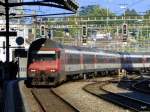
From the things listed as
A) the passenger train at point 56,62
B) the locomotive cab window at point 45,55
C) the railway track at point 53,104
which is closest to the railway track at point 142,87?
the passenger train at point 56,62

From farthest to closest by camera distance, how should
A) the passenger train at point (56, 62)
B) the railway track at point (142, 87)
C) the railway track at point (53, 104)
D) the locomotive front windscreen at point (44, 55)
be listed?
1. the locomotive front windscreen at point (44, 55)
2. the passenger train at point (56, 62)
3. the railway track at point (142, 87)
4. the railway track at point (53, 104)

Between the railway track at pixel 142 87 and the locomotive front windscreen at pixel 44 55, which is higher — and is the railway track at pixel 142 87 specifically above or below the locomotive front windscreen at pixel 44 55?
below

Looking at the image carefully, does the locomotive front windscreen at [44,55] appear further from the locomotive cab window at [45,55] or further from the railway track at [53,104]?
the railway track at [53,104]

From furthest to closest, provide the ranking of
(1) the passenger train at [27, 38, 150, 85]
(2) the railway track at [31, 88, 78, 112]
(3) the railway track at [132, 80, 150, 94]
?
(1) the passenger train at [27, 38, 150, 85], (3) the railway track at [132, 80, 150, 94], (2) the railway track at [31, 88, 78, 112]

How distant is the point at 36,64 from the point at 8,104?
15.2 m

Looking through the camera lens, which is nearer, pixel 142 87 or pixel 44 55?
pixel 44 55

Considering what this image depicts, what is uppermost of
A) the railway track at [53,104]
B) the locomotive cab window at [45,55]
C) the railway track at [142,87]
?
the locomotive cab window at [45,55]

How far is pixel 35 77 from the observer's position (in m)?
35.0

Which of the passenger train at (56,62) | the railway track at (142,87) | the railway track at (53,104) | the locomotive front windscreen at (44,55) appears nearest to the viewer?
the railway track at (53,104)

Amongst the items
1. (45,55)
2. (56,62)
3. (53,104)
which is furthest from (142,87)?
(53,104)

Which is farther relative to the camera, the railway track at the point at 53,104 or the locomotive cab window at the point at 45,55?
the locomotive cab window at the point at 45,55

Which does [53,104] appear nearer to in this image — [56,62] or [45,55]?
[56,62]

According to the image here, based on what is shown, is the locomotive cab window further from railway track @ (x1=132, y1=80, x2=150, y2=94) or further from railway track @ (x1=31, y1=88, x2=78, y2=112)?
railway track @ (x1=31, y1=88, x2=78, y2=112)

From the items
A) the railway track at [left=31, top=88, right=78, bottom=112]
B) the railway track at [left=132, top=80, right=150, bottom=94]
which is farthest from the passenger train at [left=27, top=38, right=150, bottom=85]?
the railway track at [left=31, top=88, right=78, bottom=112]
